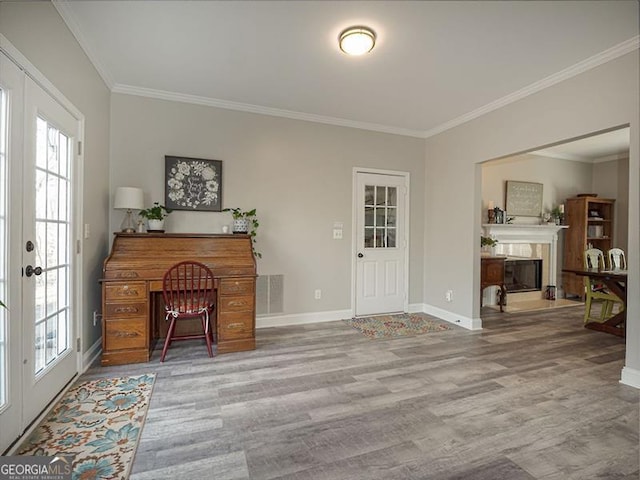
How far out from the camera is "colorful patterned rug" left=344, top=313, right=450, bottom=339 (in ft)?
12.4

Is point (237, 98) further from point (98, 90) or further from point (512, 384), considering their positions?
point (512, 384)

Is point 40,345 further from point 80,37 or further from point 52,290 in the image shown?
point 80,37

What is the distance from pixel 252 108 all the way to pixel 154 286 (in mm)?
2330

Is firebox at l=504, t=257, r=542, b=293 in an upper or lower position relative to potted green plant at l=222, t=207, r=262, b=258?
lower

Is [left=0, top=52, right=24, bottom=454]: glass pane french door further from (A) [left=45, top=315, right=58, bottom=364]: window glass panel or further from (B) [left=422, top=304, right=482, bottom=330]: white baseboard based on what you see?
(B) [left=422, top=304, right=482, bottom=330]: white baseboard

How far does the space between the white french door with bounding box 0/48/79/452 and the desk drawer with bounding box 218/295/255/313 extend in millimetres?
1167

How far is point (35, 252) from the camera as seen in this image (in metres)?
1.95

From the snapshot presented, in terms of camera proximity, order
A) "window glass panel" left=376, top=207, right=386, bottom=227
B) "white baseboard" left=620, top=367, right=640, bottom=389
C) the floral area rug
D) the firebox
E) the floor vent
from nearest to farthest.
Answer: the floral area rug, "white baseboard" left=620, top=367, right=640, bottom=389, the floor vent, "window glass panel" left=376, top=207, right=386, bottom=227, the firebox

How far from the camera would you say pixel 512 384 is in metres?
2.52

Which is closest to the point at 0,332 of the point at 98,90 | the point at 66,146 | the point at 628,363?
the point at 66,146

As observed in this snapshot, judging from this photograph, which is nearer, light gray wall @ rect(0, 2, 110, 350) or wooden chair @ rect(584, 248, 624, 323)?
light gray wall @ rect(0, 2, 110, 350)

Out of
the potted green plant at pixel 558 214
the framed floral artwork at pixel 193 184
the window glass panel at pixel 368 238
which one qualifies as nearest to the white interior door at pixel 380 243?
the window glass panel at pixel 368 238

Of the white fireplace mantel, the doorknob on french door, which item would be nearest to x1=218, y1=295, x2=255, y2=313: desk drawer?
the doorknob on french door

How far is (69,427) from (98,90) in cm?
Answer: 283
